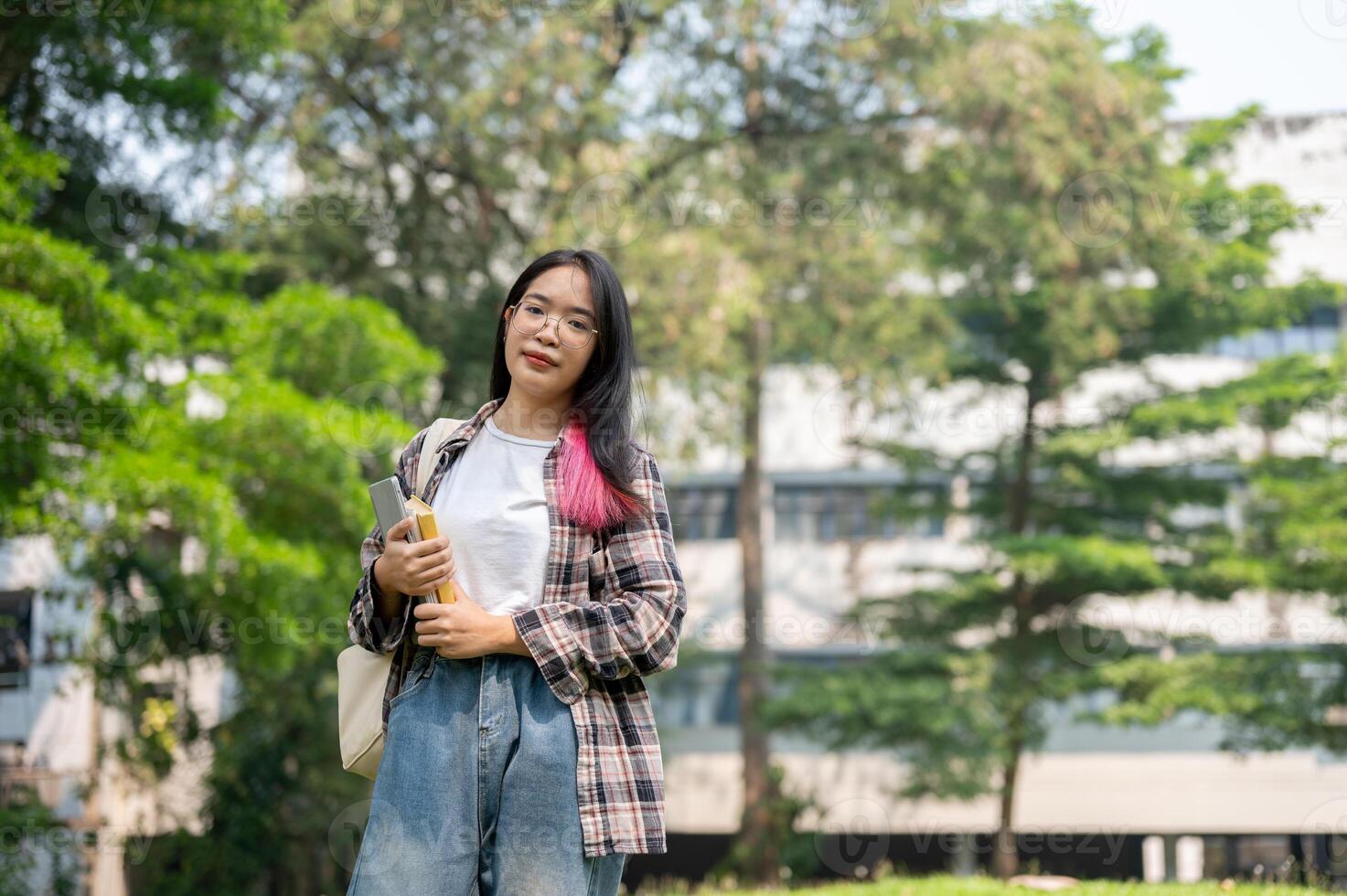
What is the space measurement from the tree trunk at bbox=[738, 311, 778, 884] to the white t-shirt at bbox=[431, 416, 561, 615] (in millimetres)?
10206

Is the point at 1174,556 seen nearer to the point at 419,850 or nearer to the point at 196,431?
the point at 196,431

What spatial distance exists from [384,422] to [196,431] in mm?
1004

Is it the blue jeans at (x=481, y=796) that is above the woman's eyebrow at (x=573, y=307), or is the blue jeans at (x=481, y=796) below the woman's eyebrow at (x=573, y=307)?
below

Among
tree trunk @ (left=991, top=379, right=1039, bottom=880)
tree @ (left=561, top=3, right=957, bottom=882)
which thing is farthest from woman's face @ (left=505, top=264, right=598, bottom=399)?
tree trunk @ (left=991, top=379, right=1039, bottom=880)

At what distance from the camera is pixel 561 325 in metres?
1.97

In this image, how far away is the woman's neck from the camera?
2.02m

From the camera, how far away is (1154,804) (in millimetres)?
16703

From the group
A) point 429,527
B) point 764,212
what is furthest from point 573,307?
point 764,212

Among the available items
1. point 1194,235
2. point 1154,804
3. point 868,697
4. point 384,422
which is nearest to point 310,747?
point 384,422

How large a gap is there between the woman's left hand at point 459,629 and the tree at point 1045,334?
988 cm

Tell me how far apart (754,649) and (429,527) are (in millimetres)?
11899

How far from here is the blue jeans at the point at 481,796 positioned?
176cm

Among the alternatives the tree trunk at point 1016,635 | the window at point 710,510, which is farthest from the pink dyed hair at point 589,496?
the window at point 710,510

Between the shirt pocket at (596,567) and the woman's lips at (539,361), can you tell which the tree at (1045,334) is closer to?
the woman's lips at (539,361)
